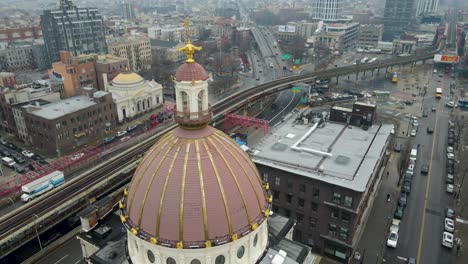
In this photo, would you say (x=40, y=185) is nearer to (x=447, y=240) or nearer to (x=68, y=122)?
(x=68, y=122)

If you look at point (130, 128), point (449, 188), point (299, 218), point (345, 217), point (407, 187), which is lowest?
point (449, 188)

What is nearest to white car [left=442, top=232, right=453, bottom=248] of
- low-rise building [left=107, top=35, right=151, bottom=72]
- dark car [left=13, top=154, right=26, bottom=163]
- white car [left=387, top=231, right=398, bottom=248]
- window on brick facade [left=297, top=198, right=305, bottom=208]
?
white car [left=387, top=231, right=398, bottom=248]

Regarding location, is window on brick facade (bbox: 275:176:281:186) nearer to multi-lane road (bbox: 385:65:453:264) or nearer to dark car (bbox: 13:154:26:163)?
multi-lane road (bbox: 385:65:453:264)

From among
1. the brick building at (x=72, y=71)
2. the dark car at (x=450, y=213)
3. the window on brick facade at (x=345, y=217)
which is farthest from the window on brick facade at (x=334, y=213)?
the brick building at (x=72, y=71)

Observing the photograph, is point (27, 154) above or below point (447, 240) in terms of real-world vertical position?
above

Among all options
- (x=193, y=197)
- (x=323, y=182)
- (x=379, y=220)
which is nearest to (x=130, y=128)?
(x=323, y=182)
